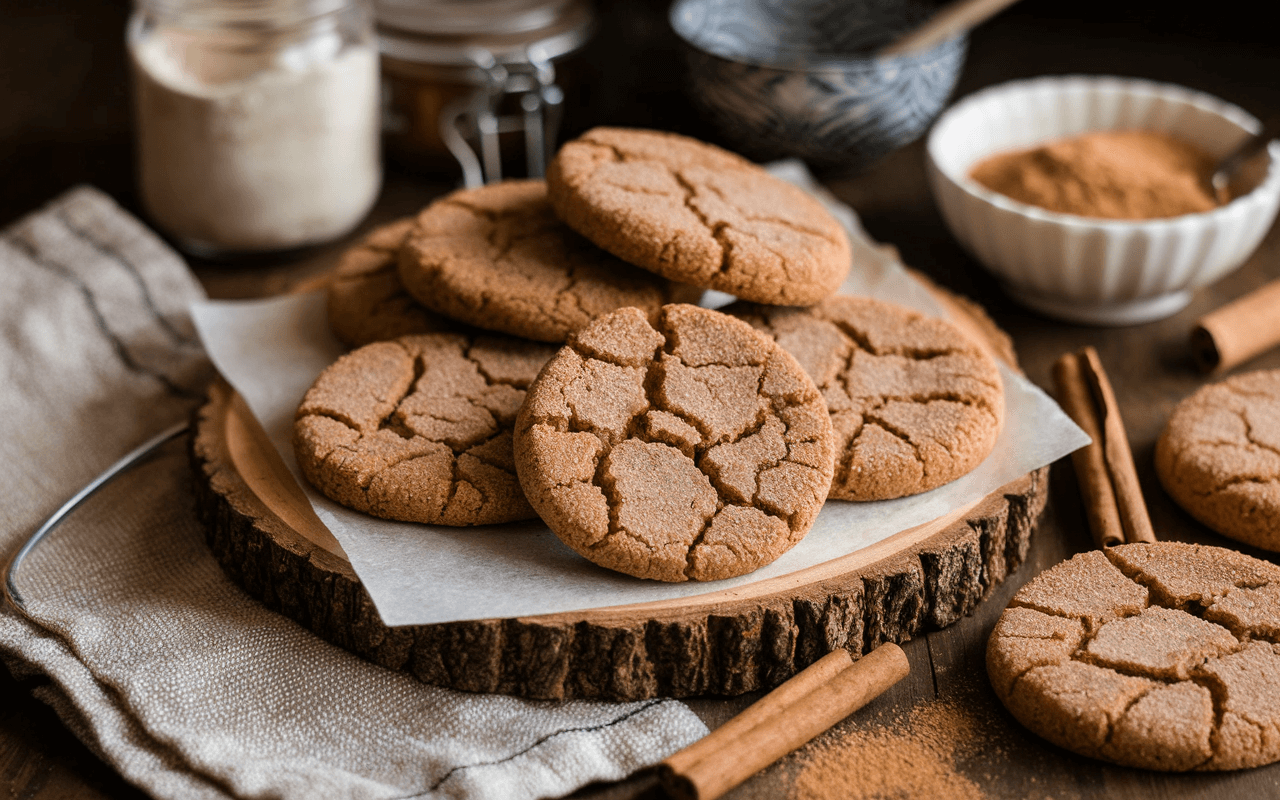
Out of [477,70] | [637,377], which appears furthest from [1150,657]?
[477,70]

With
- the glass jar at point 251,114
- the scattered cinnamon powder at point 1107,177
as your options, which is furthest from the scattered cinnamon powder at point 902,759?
the glass jar at point 251,114

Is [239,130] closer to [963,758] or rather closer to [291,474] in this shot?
[291,474]

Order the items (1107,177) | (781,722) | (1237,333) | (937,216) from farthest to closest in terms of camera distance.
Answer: (937,216) → (1107,177) → (1237,333) → (781,722)

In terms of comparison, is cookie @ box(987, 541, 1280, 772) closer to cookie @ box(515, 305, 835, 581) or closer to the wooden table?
the wooden table

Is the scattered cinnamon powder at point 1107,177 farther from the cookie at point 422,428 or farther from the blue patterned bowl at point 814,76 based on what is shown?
the cookie at point 422,428

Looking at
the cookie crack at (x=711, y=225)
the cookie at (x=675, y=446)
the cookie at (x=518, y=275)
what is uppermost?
the cookie crack at (x=711, y=225)

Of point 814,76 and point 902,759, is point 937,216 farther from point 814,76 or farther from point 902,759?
point 902,759

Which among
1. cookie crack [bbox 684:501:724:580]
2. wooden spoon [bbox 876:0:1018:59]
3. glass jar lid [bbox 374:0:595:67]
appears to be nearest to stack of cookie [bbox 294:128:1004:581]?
cookie crack [bbox 684:501:724:580]

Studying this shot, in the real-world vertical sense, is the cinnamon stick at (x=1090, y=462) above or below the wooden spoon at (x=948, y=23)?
below
